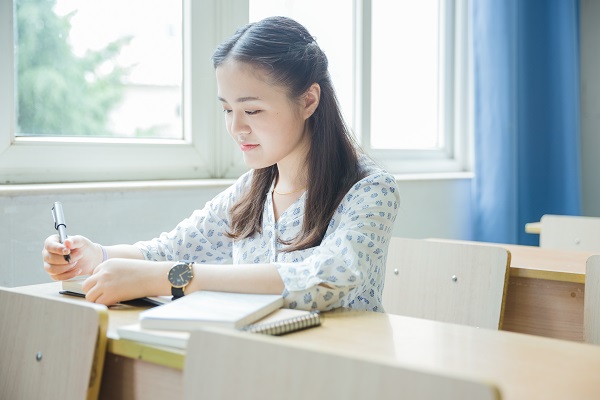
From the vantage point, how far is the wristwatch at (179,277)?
1.30 metres

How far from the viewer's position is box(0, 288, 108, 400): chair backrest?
1040 mm

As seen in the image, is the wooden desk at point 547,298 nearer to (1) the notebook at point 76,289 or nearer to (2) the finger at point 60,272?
(1) the notebook at point 76,289

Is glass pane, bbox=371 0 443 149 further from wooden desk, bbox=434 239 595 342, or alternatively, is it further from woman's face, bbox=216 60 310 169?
woman's face, bbox=216 60 310 169

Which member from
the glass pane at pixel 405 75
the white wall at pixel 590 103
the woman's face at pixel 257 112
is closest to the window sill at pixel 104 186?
the woman's face at pixel 257 112

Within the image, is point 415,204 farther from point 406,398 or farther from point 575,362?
point 406,398

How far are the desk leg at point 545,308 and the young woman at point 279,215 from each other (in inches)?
23.0

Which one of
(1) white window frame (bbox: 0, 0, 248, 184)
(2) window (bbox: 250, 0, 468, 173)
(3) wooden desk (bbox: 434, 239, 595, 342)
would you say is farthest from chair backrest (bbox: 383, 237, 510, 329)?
(2) window (bbox: 250, 0, 468, 173)

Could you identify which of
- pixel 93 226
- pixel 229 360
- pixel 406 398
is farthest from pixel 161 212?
pixel 406 398

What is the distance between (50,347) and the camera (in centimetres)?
108

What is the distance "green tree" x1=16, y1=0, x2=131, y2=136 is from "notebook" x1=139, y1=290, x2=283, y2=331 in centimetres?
100

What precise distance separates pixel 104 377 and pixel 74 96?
3.89ft

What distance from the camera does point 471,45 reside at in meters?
3.62

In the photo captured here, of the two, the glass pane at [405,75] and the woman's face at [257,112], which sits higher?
the glass pane at [405,75]

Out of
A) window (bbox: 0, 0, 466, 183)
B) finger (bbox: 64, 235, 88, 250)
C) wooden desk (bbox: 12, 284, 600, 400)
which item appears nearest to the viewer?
wooden desk (bbox: 12, 284, 600, 400)
